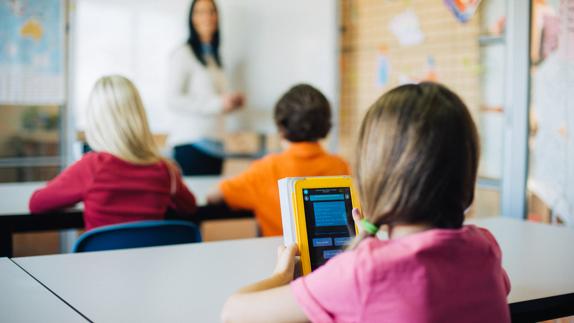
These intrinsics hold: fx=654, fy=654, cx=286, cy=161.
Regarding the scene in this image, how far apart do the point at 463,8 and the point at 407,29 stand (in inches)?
29.3

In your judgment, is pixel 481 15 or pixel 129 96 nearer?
pixel 129 96

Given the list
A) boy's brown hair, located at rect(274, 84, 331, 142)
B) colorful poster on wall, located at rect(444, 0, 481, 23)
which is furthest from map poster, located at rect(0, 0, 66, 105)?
colorful poster on wall, located at rect(444, 0, 481, 23)

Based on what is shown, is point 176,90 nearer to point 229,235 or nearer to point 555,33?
point 229,235

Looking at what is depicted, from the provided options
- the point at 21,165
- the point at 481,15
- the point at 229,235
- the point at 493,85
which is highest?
the point at 481,15

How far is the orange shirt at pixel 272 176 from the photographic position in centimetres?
226

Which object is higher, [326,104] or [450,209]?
[326,104]

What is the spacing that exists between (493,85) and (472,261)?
239 cm

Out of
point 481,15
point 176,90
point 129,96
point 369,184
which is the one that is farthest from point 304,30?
point 369,184

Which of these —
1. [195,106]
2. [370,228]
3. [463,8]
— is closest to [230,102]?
[195,106]

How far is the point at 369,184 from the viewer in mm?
897

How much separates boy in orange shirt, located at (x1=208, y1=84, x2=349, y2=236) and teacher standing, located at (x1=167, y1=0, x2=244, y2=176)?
1.34 m

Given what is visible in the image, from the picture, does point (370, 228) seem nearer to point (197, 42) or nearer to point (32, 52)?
point (197, 42)

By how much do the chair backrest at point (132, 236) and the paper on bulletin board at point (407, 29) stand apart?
218cm

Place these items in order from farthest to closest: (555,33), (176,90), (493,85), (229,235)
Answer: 1. (229,235)
2. (176,90)
3. (493,85)
4. (555,33)
